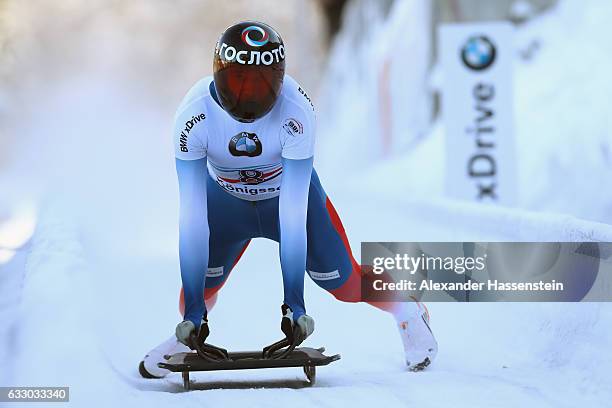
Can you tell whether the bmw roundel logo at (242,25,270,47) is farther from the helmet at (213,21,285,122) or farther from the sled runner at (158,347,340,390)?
the sled runner at (158,347,340,390)

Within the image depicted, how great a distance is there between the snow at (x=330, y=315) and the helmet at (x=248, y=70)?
2.87ft

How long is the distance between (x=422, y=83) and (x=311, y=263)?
33.3 ft

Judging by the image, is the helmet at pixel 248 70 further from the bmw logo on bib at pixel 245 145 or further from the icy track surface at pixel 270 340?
the icy track surface at pixel 270 340

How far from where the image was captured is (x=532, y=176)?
8.47 metres

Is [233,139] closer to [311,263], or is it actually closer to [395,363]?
[311,263]

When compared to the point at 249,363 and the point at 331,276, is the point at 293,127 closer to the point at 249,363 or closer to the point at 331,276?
the point at 331,276

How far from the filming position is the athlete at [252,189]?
2.78 meters

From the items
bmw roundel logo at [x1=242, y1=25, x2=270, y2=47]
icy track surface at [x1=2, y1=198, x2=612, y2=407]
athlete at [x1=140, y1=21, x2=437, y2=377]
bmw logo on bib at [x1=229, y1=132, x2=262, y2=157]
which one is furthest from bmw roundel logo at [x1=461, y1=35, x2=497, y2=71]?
bmw roundel logo at [x1=242, y1=25, x2=270, y2=47]

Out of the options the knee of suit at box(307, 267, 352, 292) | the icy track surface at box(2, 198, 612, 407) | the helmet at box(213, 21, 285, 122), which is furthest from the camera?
the knee of suit at box(307, 267, 352, 292)

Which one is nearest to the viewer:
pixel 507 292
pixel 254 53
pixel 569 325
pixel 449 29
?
pixel 254 53

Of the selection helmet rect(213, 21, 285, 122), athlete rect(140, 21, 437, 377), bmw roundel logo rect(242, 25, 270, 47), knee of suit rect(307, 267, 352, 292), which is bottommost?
knee of suit rect(307, 267, 352, 292)

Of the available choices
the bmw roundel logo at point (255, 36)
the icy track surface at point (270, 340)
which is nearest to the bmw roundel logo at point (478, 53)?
the icy track surface at point (270, 340)

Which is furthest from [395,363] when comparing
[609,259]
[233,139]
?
[233,139]

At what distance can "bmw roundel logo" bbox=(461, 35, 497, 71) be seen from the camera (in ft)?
24.3
